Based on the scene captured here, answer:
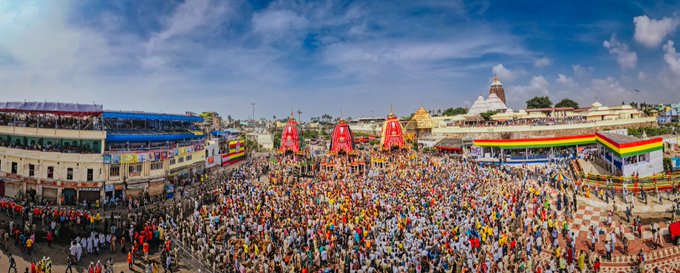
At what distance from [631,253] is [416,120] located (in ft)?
152

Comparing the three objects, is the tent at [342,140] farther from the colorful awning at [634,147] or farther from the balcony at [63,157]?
the colorful awning at [634,147]

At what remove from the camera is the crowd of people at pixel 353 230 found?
43.6ft

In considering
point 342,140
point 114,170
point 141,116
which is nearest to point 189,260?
point 114,170

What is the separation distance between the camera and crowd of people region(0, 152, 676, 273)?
43.6 feet

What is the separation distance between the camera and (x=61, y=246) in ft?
51.4

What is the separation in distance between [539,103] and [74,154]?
8073 cm

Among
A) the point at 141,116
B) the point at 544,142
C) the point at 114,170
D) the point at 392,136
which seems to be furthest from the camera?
the point at 392,136

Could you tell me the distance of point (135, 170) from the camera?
76.2 ft

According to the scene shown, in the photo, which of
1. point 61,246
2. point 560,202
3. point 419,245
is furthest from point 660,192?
point 61,246

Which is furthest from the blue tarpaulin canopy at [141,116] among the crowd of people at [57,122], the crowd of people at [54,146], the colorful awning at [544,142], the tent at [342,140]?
the colorful awning at [544,142]

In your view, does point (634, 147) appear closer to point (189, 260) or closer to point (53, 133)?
point (189, 260)

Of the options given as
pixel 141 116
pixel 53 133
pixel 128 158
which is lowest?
pixel 128 158

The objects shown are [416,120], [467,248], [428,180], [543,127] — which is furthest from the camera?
[416,120]

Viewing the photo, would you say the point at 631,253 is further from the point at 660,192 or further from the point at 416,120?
the point at 416,120
